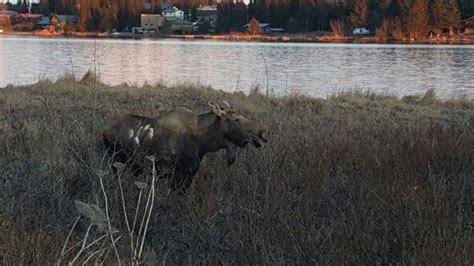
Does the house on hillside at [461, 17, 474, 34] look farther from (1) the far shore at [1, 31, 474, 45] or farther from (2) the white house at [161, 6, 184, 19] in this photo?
(2) the white house at [161, 6, 184, 19]

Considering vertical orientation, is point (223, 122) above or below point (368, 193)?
above

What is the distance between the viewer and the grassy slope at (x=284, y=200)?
434cm

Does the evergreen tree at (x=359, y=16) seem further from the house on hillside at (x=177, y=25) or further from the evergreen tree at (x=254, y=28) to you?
the house on hillside at (x=177, y=25)

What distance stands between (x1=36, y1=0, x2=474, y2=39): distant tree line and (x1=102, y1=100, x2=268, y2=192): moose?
89261 millimetres

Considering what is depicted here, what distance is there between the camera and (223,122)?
5312 mm

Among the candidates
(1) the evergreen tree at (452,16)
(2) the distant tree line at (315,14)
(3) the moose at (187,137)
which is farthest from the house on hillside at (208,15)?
(3) the moose at (187,137)

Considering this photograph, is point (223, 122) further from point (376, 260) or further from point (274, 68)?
point (274, 68)

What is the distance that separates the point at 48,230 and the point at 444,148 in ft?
14.1

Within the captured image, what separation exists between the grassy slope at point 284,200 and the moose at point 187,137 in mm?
249

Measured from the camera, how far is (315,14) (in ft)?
355

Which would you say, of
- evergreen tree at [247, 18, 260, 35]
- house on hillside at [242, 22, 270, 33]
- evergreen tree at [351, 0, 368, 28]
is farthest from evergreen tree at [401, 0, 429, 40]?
house on hillside at [242, 22, 270, 33]

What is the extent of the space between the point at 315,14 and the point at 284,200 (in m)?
106

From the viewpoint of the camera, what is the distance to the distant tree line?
305 feet

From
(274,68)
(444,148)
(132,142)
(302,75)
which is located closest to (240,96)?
(444,148)
